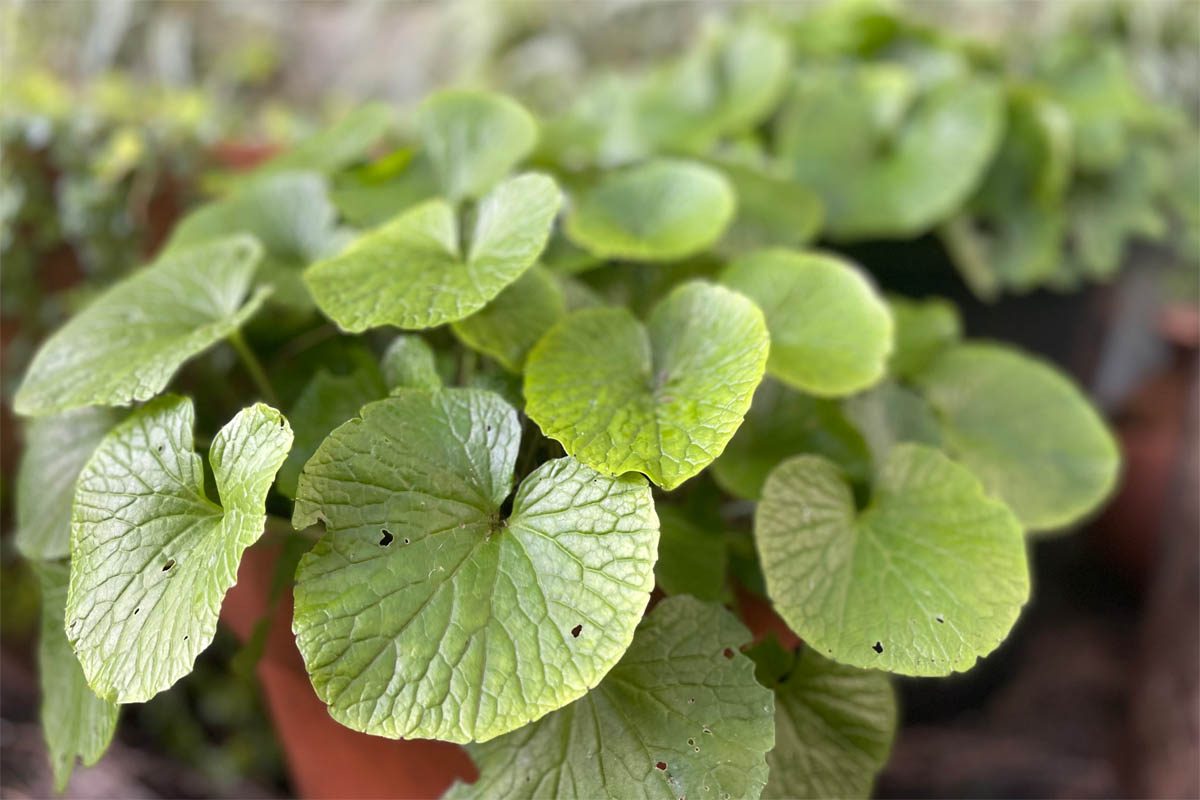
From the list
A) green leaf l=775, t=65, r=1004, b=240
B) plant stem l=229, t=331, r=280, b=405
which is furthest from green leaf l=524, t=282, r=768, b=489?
green leaf l=775, t=65, r=1004, b=240

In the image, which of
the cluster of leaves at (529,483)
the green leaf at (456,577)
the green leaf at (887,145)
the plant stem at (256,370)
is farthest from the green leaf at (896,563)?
the green leaf at (887,145)

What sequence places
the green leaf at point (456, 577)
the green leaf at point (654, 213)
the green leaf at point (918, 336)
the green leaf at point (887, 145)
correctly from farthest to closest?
the green leaf at point (887, 145), the green leaf at point (918, 336), the green leaf at point (654, 213), the green leaf at point (456, 577)

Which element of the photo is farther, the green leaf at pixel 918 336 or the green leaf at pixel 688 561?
the green leaf at pixel 918 336

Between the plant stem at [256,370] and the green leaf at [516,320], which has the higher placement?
the green leaf at [516,320]

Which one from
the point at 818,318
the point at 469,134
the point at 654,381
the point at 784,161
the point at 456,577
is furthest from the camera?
the point at 784,161

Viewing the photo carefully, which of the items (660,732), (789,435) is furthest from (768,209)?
(660,732)

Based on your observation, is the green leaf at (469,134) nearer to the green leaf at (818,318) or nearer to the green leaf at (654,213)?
the green leaf at (654,213)

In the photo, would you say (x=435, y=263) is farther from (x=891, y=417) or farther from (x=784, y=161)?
(x=784, y=161)
